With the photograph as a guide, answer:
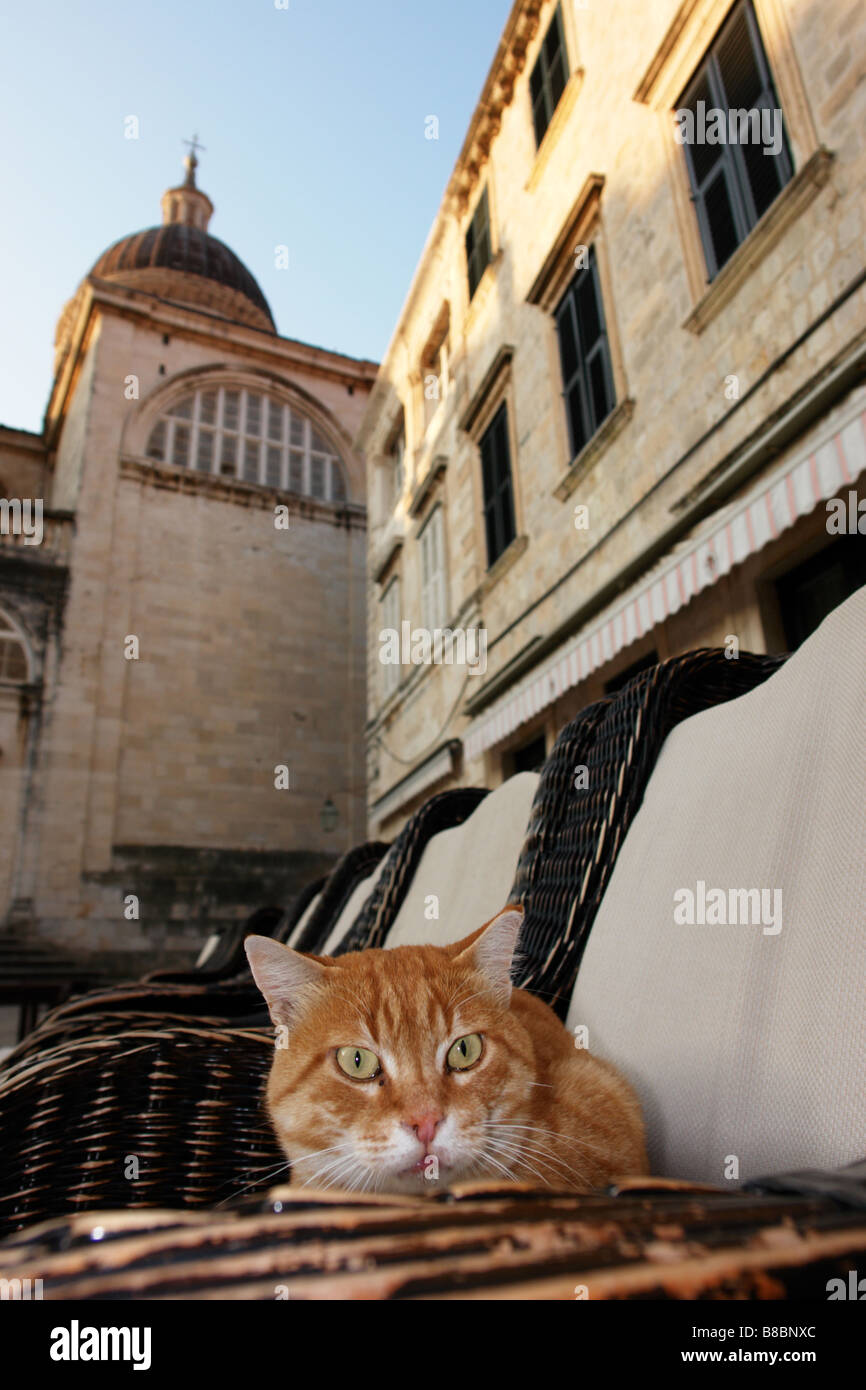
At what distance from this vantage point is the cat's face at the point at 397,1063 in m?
1.23

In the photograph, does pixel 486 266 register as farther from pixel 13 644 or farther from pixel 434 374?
pixel 13 644

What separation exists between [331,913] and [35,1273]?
3488 mm

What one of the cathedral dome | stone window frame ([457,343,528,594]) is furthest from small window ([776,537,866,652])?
the cathedral dome

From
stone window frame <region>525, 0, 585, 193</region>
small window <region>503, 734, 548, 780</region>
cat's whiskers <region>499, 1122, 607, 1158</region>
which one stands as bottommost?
cat's whiskers <region>499, 1122, 607, 1158</region>

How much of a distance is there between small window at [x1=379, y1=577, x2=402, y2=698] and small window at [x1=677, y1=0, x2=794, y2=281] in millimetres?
9233

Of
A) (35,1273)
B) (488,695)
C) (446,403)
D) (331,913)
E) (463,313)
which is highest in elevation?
(463,313)

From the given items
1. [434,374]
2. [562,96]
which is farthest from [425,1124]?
[434,374]

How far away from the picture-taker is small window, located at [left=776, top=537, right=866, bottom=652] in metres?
5.18

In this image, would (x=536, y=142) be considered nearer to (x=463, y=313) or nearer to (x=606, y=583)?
(x=463, y=313)

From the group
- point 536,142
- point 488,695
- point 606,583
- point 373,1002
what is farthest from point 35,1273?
point 536,142

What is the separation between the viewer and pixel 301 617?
19.4 m

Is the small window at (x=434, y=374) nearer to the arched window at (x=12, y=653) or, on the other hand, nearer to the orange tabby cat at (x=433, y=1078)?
the arched window at (x=12, y=653)

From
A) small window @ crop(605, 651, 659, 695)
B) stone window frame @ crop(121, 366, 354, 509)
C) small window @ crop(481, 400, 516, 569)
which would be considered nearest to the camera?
small window @ crop(605, 651, 659, 695)

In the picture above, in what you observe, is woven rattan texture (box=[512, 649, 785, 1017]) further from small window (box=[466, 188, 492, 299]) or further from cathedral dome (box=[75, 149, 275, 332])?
cathedral dome (box=[75, 149, 275, 332])
